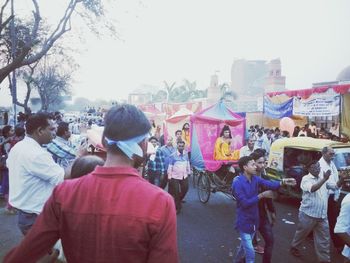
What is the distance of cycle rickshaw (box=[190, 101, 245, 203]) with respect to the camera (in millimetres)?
9883

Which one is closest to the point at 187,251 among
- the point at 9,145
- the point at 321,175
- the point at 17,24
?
the point at 321,175

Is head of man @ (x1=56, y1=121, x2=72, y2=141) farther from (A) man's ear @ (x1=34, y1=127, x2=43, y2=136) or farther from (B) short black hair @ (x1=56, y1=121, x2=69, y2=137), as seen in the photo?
(A) man's ear @ (x1=34, y1=127, x2=43, y2=136)

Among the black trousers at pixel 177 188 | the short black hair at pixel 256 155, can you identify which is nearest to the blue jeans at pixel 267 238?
the short black hair at pixel 256 155

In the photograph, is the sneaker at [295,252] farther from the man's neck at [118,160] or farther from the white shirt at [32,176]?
the man's neck at [118,160]

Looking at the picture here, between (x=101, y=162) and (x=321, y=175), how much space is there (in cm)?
441

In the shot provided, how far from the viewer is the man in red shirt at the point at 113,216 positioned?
1521mm

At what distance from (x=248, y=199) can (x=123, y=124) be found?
332cm

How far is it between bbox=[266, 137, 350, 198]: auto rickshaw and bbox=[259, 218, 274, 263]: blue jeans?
415 centimetres

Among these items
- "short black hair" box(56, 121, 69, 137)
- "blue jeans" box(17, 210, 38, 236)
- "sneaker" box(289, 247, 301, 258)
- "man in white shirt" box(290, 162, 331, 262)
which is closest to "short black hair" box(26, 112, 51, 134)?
"blue jeans" box(17, 210, 38, 236)

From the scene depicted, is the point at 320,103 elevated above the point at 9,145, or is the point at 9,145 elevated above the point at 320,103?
the point at 320,103

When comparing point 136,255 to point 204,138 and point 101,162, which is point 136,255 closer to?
point 101,162

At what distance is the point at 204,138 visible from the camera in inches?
476

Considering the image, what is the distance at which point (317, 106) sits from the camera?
14406mm

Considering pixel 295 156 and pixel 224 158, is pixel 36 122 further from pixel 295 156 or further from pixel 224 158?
pixel 295 156
